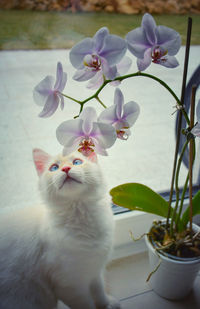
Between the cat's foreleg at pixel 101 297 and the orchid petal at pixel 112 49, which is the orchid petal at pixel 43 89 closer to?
the orchid petal at pixel 112 49

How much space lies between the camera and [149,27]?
48cm

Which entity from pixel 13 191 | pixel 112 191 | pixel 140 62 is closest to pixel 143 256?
pixel 112 191

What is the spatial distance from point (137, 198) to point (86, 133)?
0.35m

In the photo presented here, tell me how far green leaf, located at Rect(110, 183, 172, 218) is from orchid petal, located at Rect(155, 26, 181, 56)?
0.38 meters

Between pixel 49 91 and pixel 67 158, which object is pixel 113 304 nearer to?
pixel 67 158

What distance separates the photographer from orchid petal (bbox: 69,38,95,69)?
45 cm

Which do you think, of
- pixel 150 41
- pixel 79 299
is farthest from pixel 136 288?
pixel 150 41

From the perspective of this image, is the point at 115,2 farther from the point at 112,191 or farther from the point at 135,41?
the point at 112,191

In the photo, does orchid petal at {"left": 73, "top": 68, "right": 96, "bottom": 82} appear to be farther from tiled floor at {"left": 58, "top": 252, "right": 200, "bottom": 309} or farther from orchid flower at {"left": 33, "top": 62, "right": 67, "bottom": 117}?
tiled floor at {"left": 58, "top": 252, "right": 200, "bottom": 309}

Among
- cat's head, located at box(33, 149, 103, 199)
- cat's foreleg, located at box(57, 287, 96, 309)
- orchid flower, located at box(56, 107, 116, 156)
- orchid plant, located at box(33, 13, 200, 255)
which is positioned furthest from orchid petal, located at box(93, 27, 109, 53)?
cat's foreleg, located at box(57, 287, 96, 309)

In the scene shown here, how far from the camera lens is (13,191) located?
93 centimetres

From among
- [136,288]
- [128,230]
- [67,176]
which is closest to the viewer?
[67,176]

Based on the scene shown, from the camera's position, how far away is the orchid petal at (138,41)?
476 millimetres

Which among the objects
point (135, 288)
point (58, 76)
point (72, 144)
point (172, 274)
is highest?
point (58, 76)
